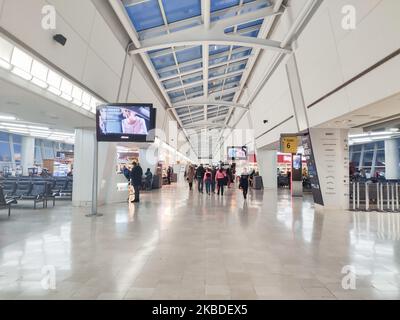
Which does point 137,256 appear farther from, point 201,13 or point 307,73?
point 201,13

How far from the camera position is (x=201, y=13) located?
37.2ft

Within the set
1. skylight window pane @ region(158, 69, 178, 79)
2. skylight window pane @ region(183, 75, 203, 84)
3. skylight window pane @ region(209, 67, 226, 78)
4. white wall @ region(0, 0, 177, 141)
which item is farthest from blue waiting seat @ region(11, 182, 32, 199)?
skylight window pane @ region(209, 67, 226, 78)

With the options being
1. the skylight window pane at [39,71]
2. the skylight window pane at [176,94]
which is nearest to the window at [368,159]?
the skylight window pane at [176,94]

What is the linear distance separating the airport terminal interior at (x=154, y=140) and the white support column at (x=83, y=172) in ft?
0.18

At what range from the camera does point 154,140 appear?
10.4 metres

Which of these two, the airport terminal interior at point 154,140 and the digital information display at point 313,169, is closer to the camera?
the airport terminal interior at point 154,140

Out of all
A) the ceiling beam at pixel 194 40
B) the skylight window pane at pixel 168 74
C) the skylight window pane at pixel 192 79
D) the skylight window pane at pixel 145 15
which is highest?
the skylight window pane at pixel 192 79

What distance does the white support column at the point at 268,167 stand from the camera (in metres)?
23.8

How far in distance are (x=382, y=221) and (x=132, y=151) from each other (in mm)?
17721

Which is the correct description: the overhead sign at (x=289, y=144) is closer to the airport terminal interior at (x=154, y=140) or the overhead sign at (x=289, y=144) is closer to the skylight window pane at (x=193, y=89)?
the airport terminal interior at (x=154, y=140)

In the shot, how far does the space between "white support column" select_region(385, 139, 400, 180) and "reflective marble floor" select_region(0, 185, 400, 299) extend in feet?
76.1

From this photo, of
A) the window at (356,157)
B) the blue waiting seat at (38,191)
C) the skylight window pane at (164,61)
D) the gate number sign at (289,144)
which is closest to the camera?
the blue waiting seat at (38,191)
